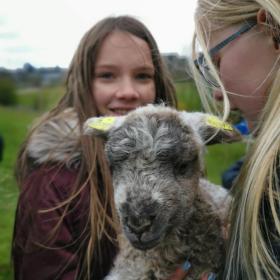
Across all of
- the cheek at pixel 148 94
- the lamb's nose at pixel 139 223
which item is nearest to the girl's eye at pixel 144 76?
the cheek at pixel 148 94

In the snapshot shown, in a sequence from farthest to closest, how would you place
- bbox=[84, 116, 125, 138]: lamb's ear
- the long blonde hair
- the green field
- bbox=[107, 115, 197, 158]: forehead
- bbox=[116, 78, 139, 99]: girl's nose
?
the green field → bbox=[116, 78, 139, 99]: girl's nose → the long blonde hair → bbox=[84, 116, 125, 138]: lamb's ear → bbox=[107, 115, 197, 158]: forehead

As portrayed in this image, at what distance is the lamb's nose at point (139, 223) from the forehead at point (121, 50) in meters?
1.29

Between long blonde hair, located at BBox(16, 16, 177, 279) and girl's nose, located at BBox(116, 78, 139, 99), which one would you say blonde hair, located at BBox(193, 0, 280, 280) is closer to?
long blonde hair, located at BBox(16, 16, 177, 279)

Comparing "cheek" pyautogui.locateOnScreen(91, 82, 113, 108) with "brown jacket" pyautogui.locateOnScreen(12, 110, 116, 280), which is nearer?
"brown jacket" pyautogui.locateOnScreen(12, 110, 116, 280)

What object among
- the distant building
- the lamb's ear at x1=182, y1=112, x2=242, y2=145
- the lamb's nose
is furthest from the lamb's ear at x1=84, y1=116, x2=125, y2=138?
the distant building

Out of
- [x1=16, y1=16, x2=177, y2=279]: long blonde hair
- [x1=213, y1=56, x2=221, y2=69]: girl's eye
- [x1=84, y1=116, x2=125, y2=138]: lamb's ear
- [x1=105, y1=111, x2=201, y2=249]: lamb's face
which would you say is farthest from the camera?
[x1=16, y1=16, x2=177, y2=279]: long blonde hair

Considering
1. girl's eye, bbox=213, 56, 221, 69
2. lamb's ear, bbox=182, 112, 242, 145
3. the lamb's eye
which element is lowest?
the lamb's eye

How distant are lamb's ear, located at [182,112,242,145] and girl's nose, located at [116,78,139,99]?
0.67 meters

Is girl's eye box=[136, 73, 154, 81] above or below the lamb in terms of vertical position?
above

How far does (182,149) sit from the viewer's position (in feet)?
7.20

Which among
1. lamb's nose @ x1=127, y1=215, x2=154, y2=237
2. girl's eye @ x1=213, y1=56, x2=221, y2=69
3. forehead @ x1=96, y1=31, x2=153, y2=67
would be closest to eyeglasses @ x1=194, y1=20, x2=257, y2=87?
girl's eye @ x1=213, y1=56, x2=221, y2=69

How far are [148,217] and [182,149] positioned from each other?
344 mm

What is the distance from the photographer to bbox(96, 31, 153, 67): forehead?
3.08 m

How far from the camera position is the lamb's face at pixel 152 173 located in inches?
79.7
